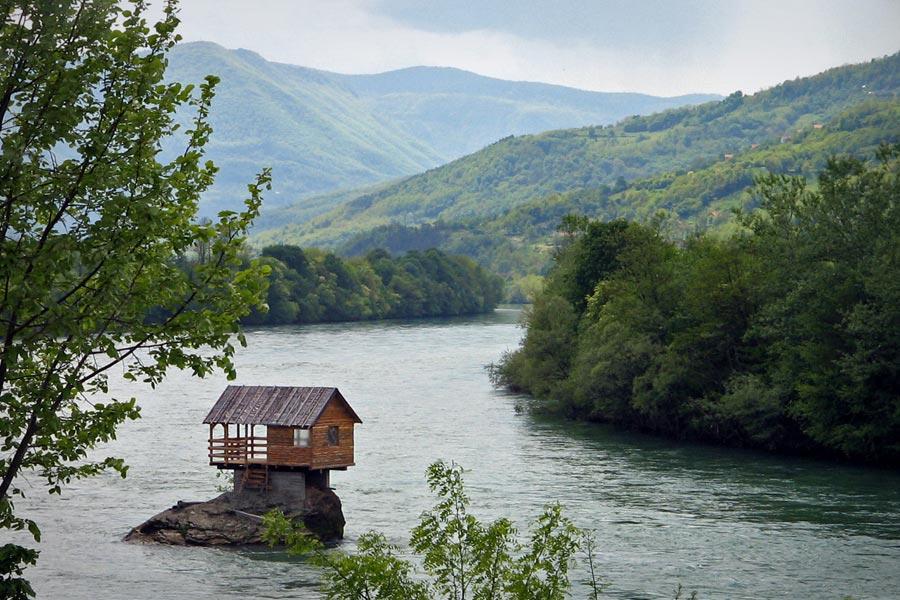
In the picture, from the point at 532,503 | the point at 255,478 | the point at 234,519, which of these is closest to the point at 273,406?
the point at 255,478

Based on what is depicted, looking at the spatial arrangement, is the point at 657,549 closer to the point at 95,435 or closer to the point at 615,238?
the point at 95,435

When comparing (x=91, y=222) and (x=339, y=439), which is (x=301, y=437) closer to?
(x=339, y=439)

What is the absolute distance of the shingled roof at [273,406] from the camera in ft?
154

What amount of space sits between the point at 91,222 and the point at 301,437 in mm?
30906

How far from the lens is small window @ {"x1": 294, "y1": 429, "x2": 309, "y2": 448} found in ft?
155

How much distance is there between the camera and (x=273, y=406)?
48188mm

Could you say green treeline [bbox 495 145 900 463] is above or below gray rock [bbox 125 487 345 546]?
above

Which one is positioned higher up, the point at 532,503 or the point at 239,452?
the point at 239,452

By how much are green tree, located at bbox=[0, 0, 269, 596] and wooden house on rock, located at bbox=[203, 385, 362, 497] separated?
29.2 m

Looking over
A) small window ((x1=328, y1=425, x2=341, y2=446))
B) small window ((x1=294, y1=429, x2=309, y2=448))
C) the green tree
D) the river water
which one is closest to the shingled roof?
small window ((x1=294, y1=429, x2=309, y2=448))

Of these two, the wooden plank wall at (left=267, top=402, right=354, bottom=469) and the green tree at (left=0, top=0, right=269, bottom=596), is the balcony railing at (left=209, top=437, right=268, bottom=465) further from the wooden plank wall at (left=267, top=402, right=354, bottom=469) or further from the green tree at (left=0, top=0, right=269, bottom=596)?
the green tree at (left=0, top=0, right=269, bottom=596)


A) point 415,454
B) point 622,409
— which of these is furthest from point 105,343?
point 622,409

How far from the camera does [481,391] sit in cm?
9400

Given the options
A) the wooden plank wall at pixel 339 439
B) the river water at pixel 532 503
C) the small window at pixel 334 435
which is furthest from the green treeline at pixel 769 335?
the small window at pixel 334 435
